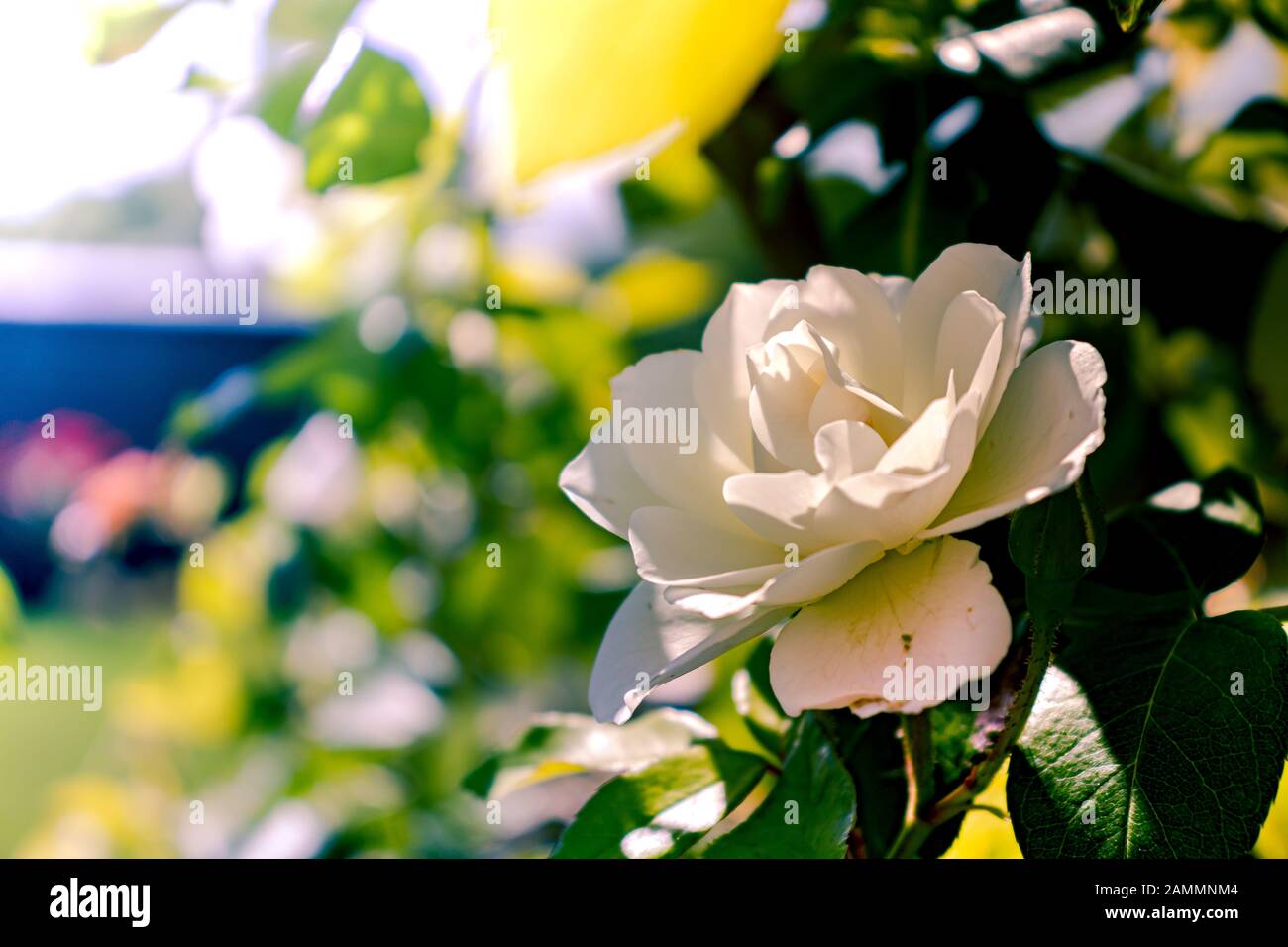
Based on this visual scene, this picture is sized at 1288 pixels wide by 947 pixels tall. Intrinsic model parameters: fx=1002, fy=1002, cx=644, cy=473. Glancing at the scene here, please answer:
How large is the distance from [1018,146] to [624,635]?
0.20 m

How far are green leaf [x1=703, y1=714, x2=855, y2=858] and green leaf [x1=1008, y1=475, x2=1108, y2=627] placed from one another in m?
0.06

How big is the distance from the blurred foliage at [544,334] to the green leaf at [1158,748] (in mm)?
52

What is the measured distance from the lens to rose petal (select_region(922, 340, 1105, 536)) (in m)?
0.19

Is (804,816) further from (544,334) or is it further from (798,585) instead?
(544,334)

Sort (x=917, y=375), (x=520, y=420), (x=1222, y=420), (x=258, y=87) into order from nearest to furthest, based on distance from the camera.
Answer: (x=917, y=375), (x=258, y=87), (x=1222, y=420), (x=520, y=420)

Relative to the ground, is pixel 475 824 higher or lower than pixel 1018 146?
lower

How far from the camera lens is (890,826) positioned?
0.84 ft

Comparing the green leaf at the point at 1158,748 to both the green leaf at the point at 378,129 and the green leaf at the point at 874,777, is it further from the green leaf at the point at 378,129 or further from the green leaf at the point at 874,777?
the green leaf at the point at 378,129

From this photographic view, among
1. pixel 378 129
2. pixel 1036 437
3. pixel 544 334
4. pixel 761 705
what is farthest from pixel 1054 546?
pixel 544 334

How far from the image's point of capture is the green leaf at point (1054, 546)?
0.65 feet

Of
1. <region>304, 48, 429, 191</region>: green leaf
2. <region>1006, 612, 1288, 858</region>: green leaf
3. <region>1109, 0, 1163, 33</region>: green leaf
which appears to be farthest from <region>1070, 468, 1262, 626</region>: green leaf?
<region>304, 48, 429, 191</region>: green leaf

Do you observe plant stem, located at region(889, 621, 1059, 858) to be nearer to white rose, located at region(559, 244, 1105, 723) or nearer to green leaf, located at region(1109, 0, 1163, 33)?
white rose, located at region(559, 244, 1105, 723)
